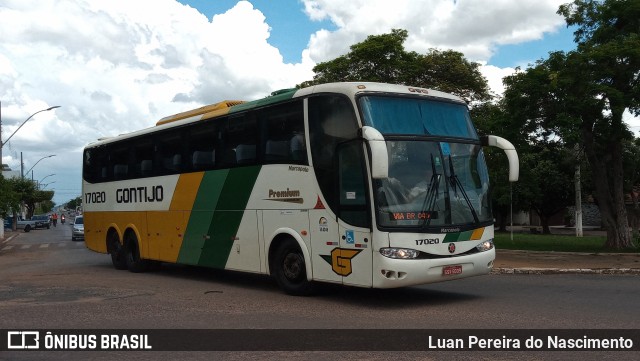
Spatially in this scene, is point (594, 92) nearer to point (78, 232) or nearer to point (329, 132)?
point (329, 132)

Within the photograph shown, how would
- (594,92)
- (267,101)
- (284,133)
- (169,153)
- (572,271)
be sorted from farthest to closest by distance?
(594,92) → (572,271) → (169,153) → (267,101) → (284,133)

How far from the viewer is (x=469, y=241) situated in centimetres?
1027

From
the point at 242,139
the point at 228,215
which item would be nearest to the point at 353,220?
the point at 242,139

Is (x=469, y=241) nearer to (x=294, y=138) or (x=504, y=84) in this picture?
(x=294, y=138)

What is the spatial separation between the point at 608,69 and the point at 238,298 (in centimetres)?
1423

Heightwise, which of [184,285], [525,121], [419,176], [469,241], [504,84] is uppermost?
[504,84]

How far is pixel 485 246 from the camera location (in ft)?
34.8

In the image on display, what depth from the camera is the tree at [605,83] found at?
19.8 metres

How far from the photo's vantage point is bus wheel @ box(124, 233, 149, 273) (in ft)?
54.7

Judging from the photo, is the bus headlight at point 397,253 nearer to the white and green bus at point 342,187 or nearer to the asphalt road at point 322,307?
the white and green bus at point 342,187

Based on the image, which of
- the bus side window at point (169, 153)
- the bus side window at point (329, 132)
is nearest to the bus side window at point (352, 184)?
the bus side window at point (329, 132)

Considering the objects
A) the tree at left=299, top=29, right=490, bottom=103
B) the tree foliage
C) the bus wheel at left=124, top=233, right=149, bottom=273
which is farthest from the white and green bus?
the tree at left=299, top=29, right=490, bottom=103

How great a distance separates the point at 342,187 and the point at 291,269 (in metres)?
2.09

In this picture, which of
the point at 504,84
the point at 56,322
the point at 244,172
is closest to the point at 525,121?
the point at 504,84
